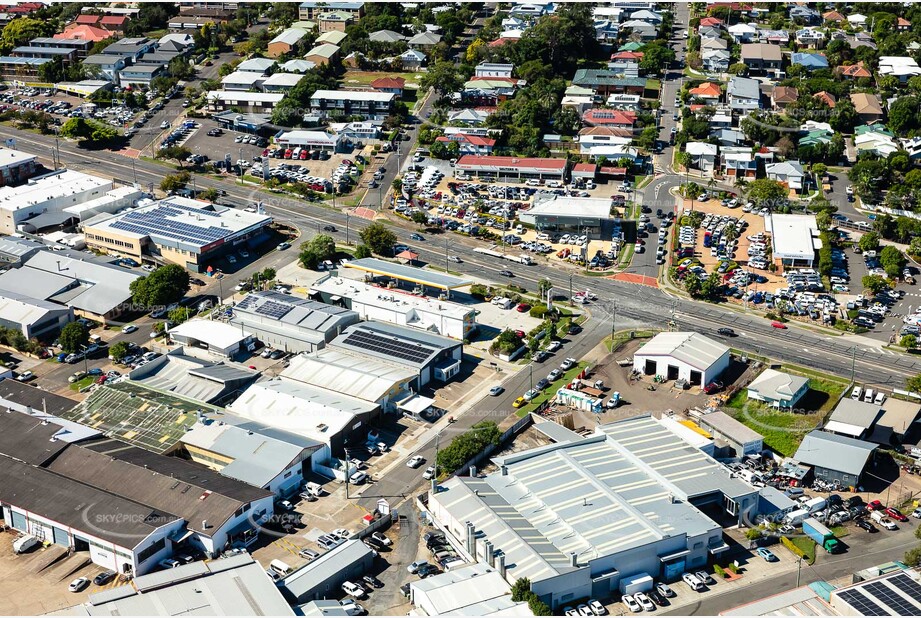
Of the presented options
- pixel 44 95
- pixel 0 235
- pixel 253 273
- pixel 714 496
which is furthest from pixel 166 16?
pixel 714 496

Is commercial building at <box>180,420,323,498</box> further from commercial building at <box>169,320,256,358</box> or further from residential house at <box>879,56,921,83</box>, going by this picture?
residential house at <box>879,56,921,83</box>

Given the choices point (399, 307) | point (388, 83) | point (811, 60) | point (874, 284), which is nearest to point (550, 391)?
point (399, 307)

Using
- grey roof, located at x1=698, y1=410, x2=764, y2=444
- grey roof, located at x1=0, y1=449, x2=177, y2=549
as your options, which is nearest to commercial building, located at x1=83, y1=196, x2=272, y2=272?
grey roof, located at x1=0, y1=449, x2=177, y2=549

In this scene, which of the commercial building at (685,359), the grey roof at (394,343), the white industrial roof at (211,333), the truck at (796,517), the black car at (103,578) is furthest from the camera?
the white industrial roof at (211,333)

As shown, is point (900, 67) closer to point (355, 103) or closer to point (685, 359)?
point (355, 103)

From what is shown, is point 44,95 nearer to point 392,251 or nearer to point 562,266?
point 392,251

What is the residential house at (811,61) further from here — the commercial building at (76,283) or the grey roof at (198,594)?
the grey roof at (198,594)

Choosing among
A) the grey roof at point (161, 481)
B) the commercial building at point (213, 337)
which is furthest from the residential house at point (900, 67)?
the grey roof at point (161, 481)
